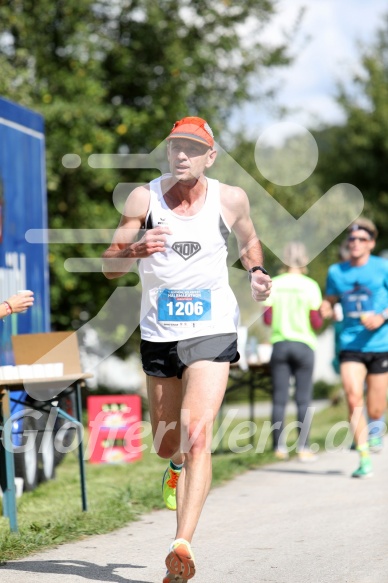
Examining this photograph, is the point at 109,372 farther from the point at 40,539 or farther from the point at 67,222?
the point at 40,539

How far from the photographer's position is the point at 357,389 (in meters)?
9.62

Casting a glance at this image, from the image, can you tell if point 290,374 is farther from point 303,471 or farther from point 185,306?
point 185,306

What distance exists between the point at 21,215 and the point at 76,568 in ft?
16.2

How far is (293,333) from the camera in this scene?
11219 mm

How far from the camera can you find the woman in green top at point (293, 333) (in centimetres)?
1118

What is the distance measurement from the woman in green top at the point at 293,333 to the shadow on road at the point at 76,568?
5.49m

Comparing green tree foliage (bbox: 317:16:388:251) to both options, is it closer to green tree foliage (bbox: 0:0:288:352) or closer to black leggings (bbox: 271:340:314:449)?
green tree foliage (bbox: 0:0:288:352)

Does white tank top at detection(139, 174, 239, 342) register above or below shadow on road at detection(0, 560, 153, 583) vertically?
above

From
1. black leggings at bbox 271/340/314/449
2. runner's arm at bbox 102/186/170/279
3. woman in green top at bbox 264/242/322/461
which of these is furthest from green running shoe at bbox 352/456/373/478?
runner's arm at bbox 102/186/170/279

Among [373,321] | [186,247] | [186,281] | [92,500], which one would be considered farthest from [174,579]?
[373,321]

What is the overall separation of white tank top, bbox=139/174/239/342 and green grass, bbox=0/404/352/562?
1590 mm

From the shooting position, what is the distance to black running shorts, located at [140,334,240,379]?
5.42 meters

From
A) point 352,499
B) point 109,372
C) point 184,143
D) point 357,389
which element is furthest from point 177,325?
point 109,372

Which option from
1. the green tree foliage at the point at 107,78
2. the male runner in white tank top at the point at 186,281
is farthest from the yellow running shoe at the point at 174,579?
the green tree foliage at the point at 107,78
